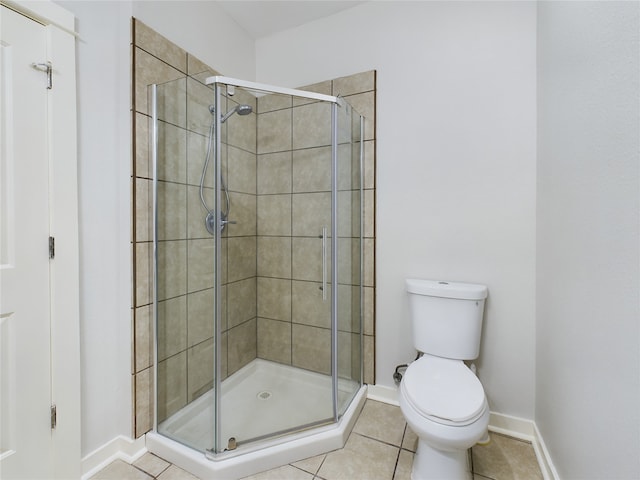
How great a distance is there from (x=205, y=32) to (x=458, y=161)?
173 centimetres

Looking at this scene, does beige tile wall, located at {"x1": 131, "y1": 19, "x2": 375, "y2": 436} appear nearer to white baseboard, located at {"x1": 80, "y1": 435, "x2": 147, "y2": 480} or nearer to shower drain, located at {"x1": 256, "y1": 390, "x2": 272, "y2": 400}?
white baseboard, located at {"x1": 80, "y1": 435, "x2": 147, "y2": 480}

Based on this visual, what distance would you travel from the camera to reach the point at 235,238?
5.29ft

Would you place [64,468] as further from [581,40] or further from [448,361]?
[581,40]

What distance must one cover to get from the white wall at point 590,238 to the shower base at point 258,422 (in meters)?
1.02

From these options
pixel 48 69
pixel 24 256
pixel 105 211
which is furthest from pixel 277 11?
pixel 24 256

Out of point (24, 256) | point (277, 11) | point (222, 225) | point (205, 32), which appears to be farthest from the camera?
point (277, 11)

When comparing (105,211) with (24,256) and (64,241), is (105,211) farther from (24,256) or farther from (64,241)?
(24,256)

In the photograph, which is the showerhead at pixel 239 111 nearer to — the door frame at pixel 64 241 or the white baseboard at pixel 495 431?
the door frame at pixel 64 241

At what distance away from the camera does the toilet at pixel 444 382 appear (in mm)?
1129

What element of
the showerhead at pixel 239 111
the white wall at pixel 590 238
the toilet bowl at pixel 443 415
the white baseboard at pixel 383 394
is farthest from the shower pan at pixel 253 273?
the white wall at pixel 590 238

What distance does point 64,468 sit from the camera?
1240 mm

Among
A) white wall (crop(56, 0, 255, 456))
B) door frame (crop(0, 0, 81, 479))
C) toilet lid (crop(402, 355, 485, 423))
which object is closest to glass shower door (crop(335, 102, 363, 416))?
toilet lid (crop(402, 355, 485, 423))

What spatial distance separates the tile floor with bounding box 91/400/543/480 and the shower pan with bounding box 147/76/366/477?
52 mm

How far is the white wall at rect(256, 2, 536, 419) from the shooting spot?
158cm
